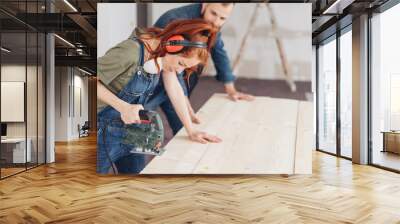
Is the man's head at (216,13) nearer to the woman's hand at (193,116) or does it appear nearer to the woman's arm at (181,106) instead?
the woman's arm at (181,106)

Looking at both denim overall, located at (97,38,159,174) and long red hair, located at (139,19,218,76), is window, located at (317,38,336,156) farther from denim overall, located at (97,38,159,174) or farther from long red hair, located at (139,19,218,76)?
denim overall, located at (97,38,159,174)

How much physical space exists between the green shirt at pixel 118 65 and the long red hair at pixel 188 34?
0.25 metres

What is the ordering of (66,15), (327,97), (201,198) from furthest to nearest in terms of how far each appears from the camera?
1. (327,97)
2. (66,15)
3. (201,198)

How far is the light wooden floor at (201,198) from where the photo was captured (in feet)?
12.9

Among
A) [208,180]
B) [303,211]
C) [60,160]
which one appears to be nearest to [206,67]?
[208,180]

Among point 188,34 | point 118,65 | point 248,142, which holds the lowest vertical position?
point 248,142

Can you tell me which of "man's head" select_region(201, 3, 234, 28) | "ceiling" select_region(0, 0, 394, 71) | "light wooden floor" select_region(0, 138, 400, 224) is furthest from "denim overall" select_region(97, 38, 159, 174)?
"ceiling" select_region(0, 0, 394, 71)

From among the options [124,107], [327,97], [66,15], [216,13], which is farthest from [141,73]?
[327,97]

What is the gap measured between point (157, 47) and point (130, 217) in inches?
125

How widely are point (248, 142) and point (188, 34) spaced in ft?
6.76

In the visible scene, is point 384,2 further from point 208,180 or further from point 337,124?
point 208,180

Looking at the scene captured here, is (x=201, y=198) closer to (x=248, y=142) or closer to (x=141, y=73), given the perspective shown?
(x=248, y=142)

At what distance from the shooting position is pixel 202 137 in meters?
6.30

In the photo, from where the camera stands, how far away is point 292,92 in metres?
6.28
